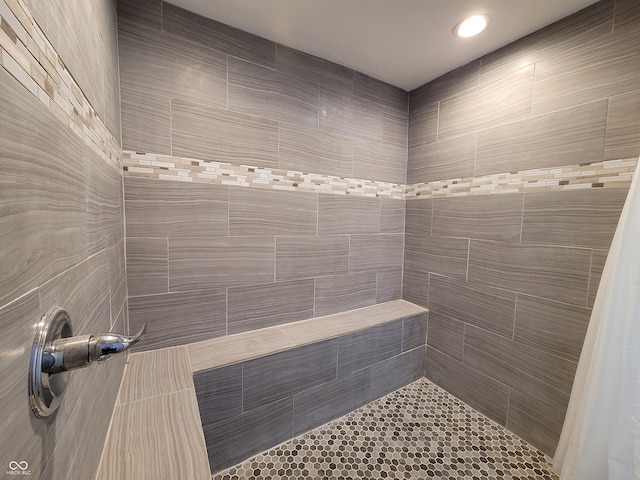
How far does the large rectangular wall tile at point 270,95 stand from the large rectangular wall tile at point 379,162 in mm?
415

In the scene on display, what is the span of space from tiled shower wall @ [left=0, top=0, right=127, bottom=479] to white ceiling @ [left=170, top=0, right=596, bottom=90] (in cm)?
68

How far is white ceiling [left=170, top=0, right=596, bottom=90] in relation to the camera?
3.91 ft

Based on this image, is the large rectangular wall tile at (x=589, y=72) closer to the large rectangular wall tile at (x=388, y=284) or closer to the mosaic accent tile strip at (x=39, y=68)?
the large rectangular wall tile at (x=388, y=284)

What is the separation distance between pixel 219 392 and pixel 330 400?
679mm

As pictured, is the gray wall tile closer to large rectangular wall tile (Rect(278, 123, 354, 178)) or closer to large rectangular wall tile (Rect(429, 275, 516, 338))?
→ large rectangular wall tile (Rect(429, 275, 516, 338))

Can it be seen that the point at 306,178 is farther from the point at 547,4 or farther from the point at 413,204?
the point at 547,4

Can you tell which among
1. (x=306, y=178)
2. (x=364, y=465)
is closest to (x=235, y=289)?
(x=306, y=178)

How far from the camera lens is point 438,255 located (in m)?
1.83

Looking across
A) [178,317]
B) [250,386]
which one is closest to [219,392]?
[250,386]

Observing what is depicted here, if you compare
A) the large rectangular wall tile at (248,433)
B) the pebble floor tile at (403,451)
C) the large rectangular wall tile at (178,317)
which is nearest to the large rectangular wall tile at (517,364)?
the pebble floor tile at (403,451)

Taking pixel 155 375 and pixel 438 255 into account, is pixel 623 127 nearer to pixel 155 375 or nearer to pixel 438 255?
pixel 438 255

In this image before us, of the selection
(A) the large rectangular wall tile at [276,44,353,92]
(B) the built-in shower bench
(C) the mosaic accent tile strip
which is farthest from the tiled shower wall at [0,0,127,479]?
(A) the large rectangular wall tile at [276,44,353,92]

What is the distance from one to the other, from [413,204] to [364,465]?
1696mm

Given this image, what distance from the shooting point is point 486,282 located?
5.10 feet
